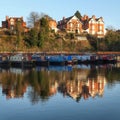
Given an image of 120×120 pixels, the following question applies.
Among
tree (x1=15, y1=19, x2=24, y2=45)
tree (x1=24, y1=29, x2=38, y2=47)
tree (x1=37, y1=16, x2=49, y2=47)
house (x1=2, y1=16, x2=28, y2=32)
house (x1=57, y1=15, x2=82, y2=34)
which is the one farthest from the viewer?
house (x1=57, y1=15, x2=82, y2=34)

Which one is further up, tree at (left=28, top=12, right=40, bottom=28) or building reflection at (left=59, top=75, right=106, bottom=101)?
tree at (left=28, top=12, right=40, bottom=28)

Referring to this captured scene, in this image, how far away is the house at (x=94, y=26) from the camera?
98000 mm

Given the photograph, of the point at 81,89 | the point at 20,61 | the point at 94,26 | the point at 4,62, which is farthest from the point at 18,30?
the point at 81,89

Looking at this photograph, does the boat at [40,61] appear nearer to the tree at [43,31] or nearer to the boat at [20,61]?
the boat at [20,61]

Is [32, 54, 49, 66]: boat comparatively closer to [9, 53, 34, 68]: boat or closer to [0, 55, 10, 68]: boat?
[9, 53, 34, 68]: boat

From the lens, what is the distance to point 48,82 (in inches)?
1348

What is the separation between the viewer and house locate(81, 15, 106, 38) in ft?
322

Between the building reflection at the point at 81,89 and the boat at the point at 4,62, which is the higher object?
the boat at the point at 4,62

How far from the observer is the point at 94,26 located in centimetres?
9894

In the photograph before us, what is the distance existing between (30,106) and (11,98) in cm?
353

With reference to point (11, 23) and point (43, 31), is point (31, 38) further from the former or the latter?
point (11, 23)

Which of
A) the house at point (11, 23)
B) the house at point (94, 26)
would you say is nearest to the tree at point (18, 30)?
the house at point (11, 23)

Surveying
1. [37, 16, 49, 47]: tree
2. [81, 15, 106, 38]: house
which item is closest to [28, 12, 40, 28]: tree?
[37, 16, 49, 47]: tree

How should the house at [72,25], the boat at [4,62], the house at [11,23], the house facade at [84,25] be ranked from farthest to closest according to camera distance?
the house facade at [84,25] → the house at [72,25] → the house at [11,23] → the boat at [4,62]
